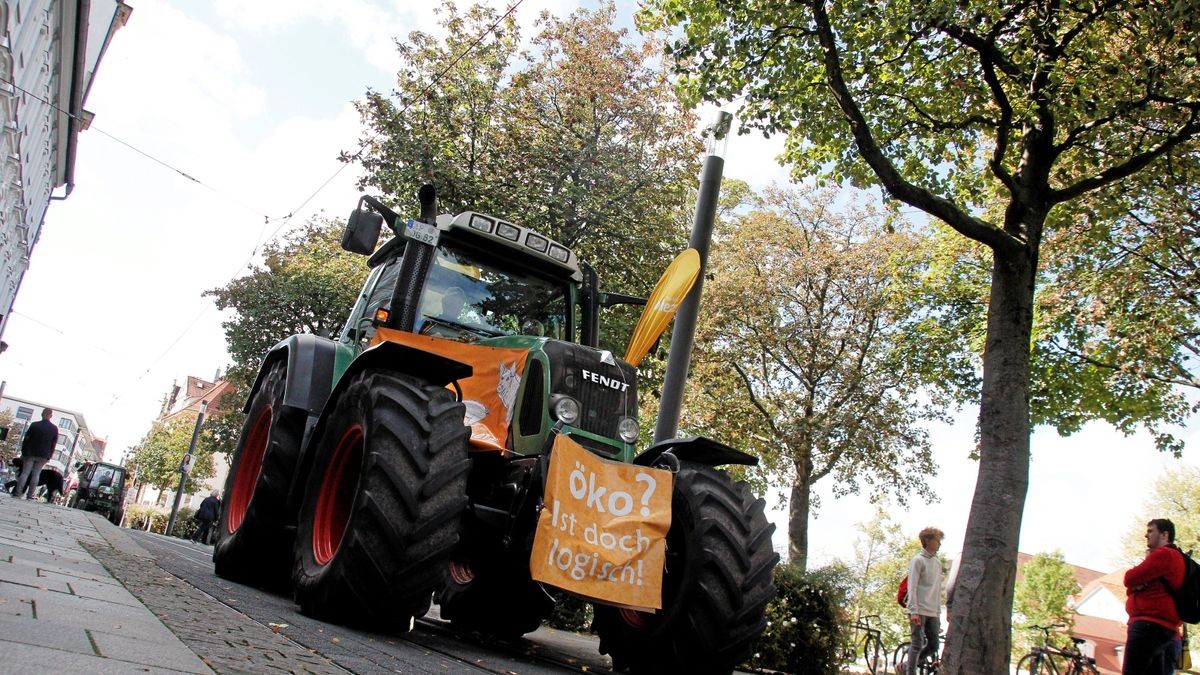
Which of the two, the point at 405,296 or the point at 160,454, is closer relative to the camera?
the point at 405,296

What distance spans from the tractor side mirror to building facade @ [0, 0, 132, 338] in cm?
1564

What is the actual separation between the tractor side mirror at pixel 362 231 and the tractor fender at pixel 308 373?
1246mm

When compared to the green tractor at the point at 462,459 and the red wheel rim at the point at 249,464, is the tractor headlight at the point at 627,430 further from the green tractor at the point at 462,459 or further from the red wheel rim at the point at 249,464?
the red wheel rim at the point at 249,464

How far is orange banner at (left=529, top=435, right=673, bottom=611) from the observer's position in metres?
4.74

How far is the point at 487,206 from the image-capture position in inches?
632

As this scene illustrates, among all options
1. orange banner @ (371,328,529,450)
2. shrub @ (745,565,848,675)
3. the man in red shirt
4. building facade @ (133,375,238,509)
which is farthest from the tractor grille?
building facade @ (133,375,238,509)

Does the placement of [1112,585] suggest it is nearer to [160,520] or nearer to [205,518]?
[160,520]

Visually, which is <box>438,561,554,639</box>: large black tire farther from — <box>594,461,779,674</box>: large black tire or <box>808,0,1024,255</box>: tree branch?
<box>808,0,1024,255</box>: tree branch

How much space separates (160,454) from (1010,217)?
57674mm

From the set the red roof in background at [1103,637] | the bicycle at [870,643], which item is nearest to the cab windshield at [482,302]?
the bicycle at [870,643]

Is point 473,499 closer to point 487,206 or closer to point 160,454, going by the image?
point 487,206

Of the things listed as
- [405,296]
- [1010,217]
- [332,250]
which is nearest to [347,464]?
[405,296]

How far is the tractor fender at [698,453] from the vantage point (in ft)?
18.3

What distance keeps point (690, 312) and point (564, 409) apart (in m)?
3.27
